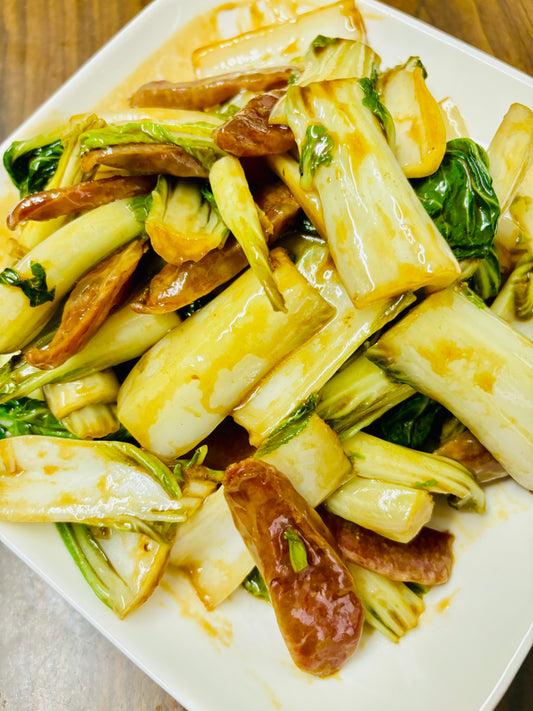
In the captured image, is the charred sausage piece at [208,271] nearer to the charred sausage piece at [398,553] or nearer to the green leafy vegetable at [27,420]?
the green leafy vegetable at [27,420]

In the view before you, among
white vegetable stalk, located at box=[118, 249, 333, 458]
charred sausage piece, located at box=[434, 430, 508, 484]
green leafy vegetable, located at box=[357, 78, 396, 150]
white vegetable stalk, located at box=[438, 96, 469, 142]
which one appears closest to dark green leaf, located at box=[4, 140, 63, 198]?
white vegetable stalk, located at box=[118, 249, 333, 458]

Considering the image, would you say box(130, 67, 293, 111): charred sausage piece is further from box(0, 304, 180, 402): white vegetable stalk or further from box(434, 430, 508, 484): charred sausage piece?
box(434, 430, 508, 484): charred sausage piece

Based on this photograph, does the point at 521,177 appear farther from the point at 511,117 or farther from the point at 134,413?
the point at 134,413

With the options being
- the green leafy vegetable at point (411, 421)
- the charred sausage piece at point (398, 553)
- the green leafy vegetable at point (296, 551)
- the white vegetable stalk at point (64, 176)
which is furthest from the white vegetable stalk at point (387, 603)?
the white vegetable stalk at point (64, 176)

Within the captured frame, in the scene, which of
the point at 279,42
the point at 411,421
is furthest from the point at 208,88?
the point at 411,421

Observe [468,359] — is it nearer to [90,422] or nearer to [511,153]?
[511,153]
